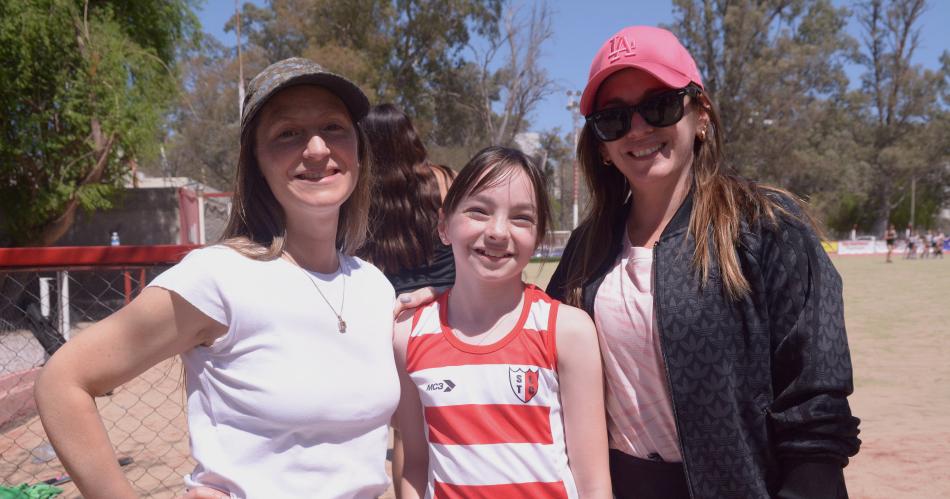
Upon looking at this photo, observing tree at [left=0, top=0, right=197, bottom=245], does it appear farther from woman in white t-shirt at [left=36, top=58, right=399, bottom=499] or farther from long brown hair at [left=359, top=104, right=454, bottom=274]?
woman in white t-shirt at [left=36, top=58, right=399, bottom=499]

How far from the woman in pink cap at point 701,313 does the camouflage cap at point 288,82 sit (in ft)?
2.37

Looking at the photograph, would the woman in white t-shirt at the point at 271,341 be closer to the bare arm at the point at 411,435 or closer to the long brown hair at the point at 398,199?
the bare arm at the point at 411,435

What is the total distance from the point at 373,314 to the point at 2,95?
39.3ft

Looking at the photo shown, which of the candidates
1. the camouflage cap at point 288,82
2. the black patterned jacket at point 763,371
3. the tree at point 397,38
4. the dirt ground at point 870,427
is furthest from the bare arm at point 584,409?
the tree at point 397,38

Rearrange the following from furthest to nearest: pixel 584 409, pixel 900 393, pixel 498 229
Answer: pixel 900 393 → pixel 498 229 → pixel 584 409

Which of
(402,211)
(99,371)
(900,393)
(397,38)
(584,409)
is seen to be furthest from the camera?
(397,38)

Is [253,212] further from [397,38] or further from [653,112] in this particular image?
[397,38]

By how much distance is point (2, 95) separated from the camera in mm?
10641

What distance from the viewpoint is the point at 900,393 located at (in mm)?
6809

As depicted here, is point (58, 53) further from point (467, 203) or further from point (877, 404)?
point (877, 404)

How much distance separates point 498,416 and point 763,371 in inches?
27.3

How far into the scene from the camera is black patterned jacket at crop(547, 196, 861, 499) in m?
1.53

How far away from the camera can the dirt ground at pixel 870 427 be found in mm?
4543

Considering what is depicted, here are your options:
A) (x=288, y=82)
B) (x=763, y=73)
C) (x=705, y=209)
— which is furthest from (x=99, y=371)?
(x=763, y=73)
